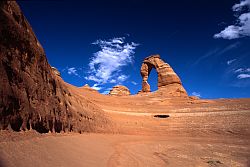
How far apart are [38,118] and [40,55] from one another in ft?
9.08

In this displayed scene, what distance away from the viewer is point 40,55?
30.3 ft

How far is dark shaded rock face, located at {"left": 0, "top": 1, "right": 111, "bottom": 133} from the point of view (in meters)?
6.22

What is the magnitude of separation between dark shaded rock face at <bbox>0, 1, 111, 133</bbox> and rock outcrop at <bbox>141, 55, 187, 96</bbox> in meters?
36.1

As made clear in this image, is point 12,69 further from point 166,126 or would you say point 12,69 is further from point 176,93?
point 176,93

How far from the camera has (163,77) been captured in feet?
159

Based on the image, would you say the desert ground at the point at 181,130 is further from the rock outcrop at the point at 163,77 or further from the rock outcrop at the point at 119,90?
the rock outcrop at the point at 119,90

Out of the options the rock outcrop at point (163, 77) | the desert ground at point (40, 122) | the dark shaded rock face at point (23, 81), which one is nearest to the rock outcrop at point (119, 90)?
the rock outcrop at point (163, 77)

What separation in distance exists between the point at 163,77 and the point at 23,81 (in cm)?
4288

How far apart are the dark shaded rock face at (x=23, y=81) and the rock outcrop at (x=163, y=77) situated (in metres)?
36.1

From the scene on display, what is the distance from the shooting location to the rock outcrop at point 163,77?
149 feet

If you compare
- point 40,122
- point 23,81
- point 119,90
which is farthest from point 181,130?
point 119,90

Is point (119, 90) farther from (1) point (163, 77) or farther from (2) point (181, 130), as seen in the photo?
(2) point (181, 130)

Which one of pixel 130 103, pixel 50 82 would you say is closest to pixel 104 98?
pixel 130 103

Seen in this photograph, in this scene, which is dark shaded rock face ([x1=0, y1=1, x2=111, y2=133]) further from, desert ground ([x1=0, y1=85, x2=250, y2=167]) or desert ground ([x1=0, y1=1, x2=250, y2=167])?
desert ground ([x1=0, y1=85, x2=250, y2=167])
